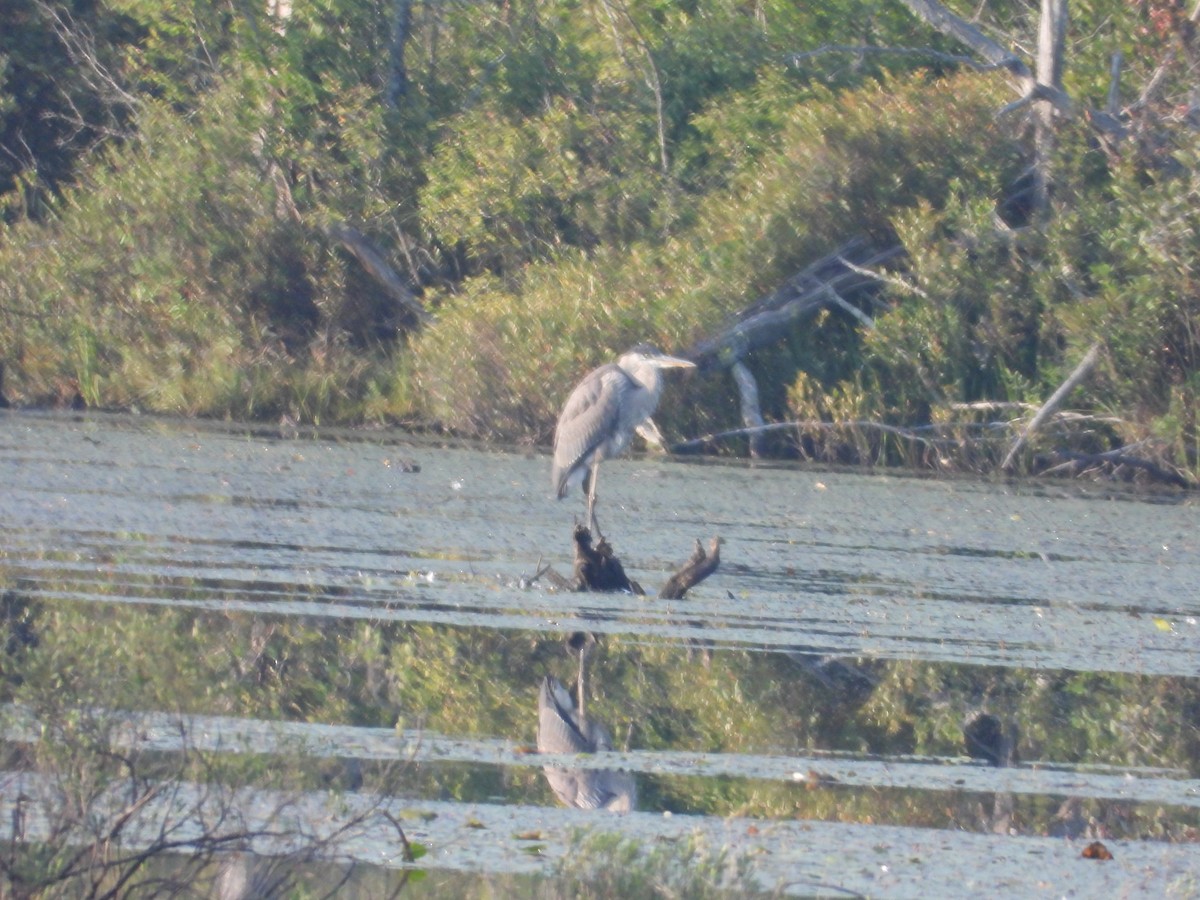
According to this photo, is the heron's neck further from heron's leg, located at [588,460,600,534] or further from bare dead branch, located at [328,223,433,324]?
bare dead branch, located at [328,223,433,324]

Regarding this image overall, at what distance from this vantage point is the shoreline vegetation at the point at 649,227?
45.0 feet

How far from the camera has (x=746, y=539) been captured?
31.1ft

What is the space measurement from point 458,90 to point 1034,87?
21.8 ft

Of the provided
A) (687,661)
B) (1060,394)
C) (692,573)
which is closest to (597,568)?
(692,573)

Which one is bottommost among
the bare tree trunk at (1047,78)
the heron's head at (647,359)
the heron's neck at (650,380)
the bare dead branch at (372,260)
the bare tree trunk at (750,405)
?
the bare tree trunk at (750,405)

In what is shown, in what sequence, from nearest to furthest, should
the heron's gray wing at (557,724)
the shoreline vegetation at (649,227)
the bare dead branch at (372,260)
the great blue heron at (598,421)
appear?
the heron's gray wing at (557,724)
the great blue heron at (598,421)
the shoreline vegetation at (649,227)
the bare dead branch at (372,260)

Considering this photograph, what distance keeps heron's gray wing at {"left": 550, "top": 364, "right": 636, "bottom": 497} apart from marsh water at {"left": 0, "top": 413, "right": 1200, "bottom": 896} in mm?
339

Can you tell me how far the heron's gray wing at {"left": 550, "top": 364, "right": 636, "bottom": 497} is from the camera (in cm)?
995

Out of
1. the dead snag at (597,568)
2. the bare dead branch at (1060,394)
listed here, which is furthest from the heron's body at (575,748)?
the bare dead branch at (1060,394)

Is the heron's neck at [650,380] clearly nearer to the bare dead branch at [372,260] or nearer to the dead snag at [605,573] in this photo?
the dead snag at [605,573]

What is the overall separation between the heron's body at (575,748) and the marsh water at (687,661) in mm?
51

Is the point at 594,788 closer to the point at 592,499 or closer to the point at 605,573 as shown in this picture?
the point at 605,573

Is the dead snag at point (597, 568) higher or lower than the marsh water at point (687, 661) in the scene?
higher

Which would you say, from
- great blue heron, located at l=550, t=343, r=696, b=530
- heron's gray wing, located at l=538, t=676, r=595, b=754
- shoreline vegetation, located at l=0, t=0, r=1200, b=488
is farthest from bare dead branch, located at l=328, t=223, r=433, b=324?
heron's gray wing, located at l=538, t=676, r=595, b=754
